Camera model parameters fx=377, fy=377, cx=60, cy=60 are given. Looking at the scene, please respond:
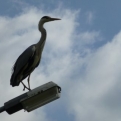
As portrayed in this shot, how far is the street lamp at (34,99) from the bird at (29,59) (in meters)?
3.69

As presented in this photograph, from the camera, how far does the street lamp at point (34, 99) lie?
4.27 meters

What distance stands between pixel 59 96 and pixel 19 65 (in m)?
4.36

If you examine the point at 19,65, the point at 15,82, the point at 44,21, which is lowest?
the point at 15,82

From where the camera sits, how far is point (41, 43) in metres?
9.08

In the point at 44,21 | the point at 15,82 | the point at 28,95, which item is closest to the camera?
the point at 28,95

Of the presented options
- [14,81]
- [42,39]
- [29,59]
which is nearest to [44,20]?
[42,39]

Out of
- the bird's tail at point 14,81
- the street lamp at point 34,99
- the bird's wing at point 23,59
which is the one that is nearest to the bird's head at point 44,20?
the bird's wing at point 23,59

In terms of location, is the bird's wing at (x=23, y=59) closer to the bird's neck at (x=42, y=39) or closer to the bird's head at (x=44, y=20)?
the bird's neck at (x=42, y=39)

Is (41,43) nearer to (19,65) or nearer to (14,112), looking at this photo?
(19,65)

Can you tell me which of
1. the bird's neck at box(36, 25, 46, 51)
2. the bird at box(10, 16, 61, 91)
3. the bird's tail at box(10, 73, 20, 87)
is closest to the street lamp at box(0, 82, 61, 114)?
the bird's tail at box(10, 73, 20, 87)

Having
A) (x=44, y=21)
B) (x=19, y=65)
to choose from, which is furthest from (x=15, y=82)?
(x=44, y=21)

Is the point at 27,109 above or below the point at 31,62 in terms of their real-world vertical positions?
below

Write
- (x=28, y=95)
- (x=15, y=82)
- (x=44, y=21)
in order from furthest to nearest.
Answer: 1. (x=44, y=21)
2. (x=15, y=82)
3. (x=28, y=95)

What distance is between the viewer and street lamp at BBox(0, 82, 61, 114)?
427 centimetres
